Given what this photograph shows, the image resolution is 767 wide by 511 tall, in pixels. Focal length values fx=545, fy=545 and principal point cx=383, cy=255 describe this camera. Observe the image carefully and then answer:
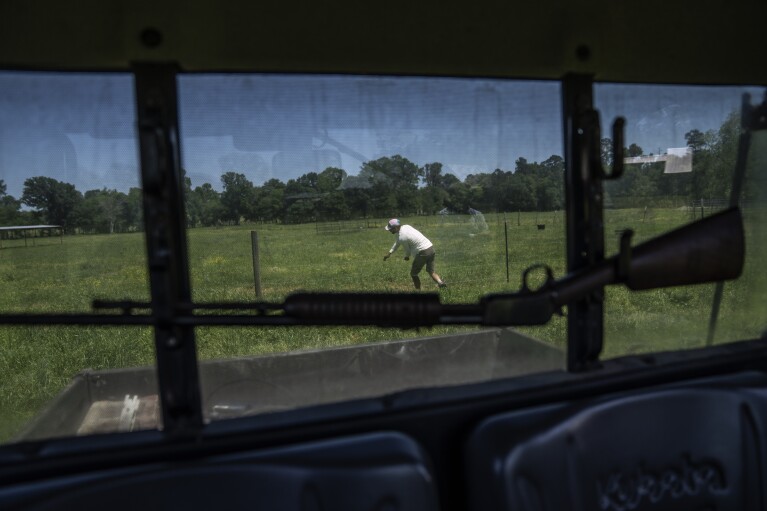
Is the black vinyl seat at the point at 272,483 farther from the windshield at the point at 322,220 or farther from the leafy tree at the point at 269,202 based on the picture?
the leafy tree at the point at 269,202

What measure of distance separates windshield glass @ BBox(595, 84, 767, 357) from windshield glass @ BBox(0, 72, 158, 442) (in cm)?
132

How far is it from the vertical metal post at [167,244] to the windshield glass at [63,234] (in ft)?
0.29

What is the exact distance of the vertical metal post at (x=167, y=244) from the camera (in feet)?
3.84

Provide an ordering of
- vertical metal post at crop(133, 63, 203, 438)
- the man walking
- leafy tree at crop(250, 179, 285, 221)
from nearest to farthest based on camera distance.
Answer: vertical metal post at crop(133, 63, 203, 438)
leafy tree at crop(250, 179, 285, 221)
the man walking

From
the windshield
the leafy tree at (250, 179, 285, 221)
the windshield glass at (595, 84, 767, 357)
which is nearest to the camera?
the windshield

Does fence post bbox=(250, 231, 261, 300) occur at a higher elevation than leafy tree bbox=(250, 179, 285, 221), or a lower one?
lower

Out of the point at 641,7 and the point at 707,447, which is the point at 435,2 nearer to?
the point at 641,7

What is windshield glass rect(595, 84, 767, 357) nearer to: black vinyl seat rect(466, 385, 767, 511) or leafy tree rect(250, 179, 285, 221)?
black vinyl seat rect(466, 385, 767, 511)

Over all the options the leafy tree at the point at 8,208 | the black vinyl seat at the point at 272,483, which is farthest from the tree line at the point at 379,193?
the black vinyl seat at the point at 272,483

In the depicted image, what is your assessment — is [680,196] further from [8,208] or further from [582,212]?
[8,208]

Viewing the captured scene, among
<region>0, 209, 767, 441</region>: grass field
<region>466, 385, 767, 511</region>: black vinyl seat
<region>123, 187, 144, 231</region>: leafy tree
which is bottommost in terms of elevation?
<region>466, 385, 767, 511</region>: black vinyl seat

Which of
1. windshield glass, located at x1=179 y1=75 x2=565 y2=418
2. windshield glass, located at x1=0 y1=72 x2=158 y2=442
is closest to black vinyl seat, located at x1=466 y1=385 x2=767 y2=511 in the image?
windshield glass, located at x1=179 y1=75 x2=565 y2=418

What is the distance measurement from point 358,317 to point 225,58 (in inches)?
27.2

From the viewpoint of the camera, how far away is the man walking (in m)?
1.51
